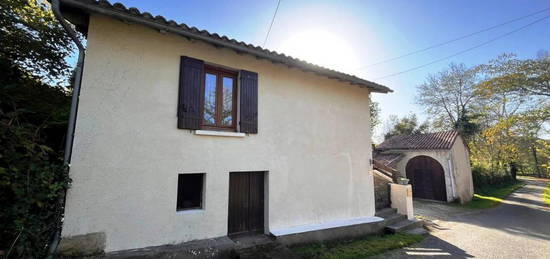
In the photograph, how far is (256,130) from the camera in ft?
18.0

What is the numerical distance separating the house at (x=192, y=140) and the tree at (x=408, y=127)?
945 inches

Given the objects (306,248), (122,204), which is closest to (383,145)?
(306,248)

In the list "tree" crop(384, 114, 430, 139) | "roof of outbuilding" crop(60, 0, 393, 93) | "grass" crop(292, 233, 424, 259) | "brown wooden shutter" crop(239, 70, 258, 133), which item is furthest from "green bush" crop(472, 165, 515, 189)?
"brown wooden shutter" crop(239, 70, 258, 133)

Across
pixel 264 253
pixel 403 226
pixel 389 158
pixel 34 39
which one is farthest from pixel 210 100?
pixel 389 158

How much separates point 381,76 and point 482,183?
17.8m

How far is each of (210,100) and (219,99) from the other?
0.24 m

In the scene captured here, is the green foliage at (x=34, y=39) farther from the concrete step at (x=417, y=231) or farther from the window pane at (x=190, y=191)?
the concrete step at (x=417, y=231)

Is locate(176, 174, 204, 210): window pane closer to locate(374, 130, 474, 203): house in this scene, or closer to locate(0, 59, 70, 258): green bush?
locate(0, 59, 70, 258): green bush

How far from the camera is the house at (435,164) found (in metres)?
14.6

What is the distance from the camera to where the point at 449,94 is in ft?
82.9

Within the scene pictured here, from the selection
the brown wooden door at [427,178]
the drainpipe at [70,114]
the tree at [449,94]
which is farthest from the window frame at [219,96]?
the tree at [449,94]

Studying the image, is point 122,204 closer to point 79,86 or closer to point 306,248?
point 79,86

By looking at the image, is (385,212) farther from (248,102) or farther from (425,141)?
(425,141)

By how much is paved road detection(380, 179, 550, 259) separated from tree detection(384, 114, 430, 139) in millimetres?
15804
